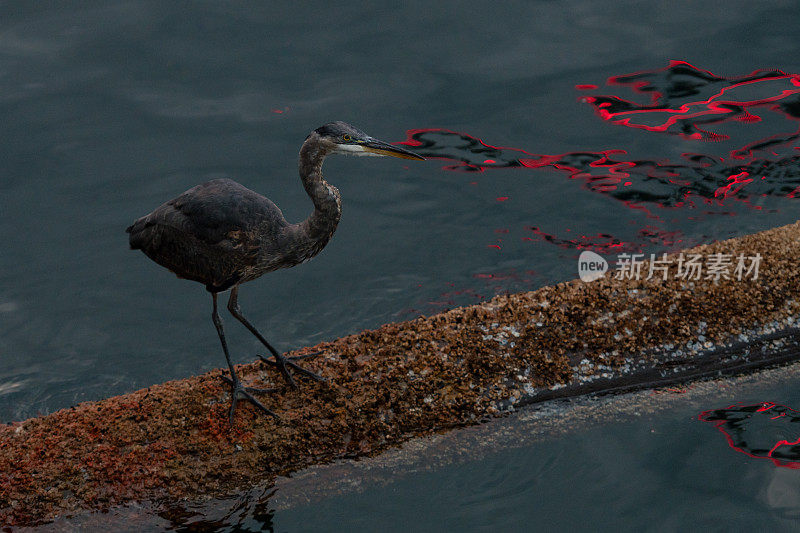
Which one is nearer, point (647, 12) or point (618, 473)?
point (618, 473)

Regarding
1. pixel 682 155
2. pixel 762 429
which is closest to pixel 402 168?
pixel 682 155

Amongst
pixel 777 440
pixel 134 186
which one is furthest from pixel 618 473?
pixel 134 186

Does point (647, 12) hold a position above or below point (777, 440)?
above

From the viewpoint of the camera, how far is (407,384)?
5.81 meters

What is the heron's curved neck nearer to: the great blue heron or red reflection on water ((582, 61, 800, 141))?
the great blue heron

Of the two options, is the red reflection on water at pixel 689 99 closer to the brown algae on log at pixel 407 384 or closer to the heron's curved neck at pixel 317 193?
the brown algae on log at pixel 407 384

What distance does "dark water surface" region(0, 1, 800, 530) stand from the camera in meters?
6.09

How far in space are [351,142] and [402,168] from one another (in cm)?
400

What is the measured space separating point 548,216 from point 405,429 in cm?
391

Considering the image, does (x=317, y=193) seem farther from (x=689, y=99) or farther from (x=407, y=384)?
(x=689, y=99)

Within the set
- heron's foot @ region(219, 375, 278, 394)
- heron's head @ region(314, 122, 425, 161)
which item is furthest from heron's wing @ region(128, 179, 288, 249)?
heron's foot @ region(219, 375, 278, 394)

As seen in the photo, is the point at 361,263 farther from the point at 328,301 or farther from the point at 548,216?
the point at 548,216

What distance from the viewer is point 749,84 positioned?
1035cm

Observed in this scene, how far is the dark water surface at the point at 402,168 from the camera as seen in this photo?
6.09 metres
